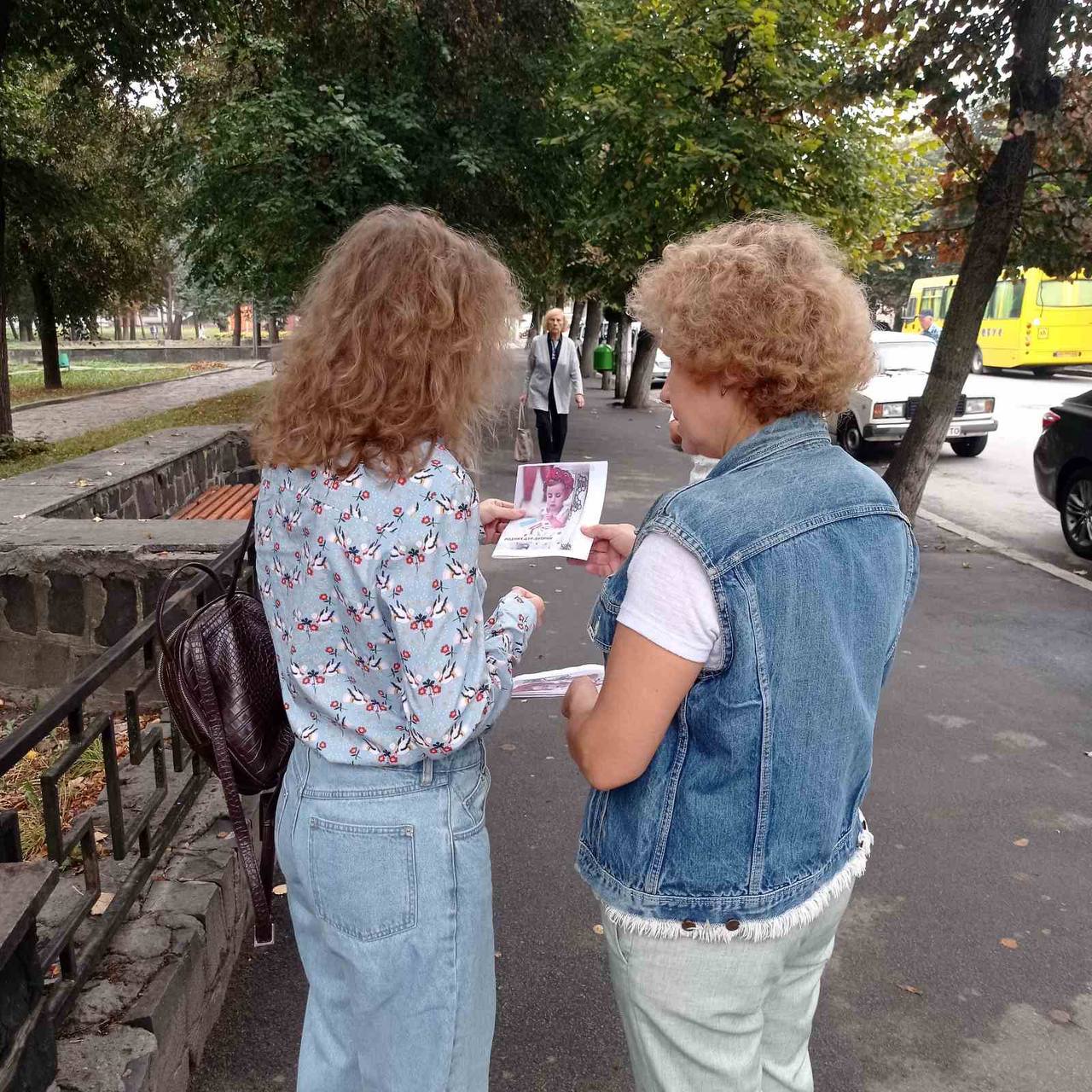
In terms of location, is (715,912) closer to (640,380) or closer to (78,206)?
(78,206)

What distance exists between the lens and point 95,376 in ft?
108

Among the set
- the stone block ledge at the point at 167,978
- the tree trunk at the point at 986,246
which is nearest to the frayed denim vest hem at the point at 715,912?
the stone block ledge at the point at 167,978

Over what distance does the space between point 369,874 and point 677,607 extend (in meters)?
0.70

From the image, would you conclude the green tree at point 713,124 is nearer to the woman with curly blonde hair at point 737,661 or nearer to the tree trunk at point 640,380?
the tree trunk at point 640,380

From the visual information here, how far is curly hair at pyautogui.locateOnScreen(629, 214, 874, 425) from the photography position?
1469mm

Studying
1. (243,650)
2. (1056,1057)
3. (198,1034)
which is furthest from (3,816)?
(1056,1057)

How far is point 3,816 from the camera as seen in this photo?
1846 mm

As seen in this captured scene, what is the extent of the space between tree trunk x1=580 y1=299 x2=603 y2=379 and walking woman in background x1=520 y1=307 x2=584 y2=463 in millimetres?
15797

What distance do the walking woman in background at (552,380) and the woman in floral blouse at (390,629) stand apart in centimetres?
1031

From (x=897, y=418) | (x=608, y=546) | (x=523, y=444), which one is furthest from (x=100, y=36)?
(x=608, y=546)

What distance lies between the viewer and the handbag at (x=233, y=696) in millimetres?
1854

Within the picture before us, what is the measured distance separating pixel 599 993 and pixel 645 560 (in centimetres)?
203

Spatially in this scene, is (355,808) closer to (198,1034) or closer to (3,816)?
(3,816)

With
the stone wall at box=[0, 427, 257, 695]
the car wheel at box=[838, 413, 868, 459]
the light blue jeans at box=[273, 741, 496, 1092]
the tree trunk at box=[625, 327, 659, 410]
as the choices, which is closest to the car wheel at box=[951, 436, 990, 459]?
the car wheel at box=[838, 413, 868, 459]
